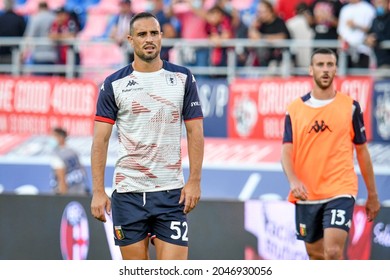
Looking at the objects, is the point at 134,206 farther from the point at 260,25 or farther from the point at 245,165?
the point at 260,25

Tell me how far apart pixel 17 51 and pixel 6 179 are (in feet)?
9.90

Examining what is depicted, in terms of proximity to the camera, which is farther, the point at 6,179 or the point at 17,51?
the point at 17,51

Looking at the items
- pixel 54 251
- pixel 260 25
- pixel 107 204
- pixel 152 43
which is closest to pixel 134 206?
pixel 107 204

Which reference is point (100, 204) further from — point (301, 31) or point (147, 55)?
point (301, 31)

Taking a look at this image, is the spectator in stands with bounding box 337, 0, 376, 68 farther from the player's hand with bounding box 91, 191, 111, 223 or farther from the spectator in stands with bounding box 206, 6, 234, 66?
the player's hand with bounding box 91, 191, 111, 223

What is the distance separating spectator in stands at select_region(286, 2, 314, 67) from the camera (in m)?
18.6

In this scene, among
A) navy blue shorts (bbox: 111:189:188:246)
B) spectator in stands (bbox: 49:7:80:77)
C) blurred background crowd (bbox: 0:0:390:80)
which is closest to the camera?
navy blue shorts (bbox: 111:189:188:246)

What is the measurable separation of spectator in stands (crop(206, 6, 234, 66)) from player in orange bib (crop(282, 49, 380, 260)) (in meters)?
8.48

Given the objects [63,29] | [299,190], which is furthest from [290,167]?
[63,29]

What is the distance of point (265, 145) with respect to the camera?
18250 mm

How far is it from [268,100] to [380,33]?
2252 mm

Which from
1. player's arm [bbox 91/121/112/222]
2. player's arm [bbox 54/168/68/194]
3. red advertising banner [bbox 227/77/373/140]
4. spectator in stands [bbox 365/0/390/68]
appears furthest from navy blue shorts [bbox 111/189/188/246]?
red advertising banner [bbox 227/77/373/140]

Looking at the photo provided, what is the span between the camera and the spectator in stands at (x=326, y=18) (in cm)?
1778

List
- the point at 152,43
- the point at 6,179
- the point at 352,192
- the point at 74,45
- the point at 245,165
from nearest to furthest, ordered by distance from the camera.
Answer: the point at 152,43 → the point at 352,192 → the point at 245,165 → the point at 6,179 → the point at 74,45
